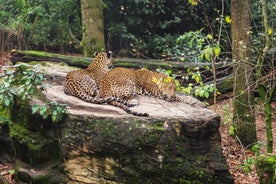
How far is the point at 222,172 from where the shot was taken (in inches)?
257

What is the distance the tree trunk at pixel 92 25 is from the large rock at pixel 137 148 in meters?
5.60

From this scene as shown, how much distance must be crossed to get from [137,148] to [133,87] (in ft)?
6.13

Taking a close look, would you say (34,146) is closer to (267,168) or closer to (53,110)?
(53,110)

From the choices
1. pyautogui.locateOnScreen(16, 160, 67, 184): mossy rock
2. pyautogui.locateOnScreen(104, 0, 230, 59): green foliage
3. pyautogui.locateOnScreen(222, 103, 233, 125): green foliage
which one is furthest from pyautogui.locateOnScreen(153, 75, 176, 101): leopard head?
pyautogui.locateOnScreen(104, 0, 230, 59): green foliage

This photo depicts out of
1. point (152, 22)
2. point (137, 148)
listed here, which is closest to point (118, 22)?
point (152, 22)

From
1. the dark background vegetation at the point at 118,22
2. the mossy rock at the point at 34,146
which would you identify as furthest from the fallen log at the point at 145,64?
the mossy rock at the point at 34,146

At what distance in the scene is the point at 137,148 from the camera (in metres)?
6.20

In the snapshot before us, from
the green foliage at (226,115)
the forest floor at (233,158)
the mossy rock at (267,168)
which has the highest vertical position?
the green foliage at (226,115)

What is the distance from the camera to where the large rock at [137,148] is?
6.21 meters

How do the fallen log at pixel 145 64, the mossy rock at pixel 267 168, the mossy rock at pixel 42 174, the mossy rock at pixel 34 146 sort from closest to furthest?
the mossy rock at pixel 267 168 < the mossy rock at pixel 42 174 < the mossy rock at pixel 34 146 < the fallen log at pixel 145 64

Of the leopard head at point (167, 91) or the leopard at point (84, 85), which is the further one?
the leopard head at point (167, 91)

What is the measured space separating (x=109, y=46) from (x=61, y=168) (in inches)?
376

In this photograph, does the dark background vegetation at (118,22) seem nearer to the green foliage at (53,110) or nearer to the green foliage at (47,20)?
the green foliage at (47,20)

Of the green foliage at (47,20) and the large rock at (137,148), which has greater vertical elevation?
the green foliage at (47,20)
